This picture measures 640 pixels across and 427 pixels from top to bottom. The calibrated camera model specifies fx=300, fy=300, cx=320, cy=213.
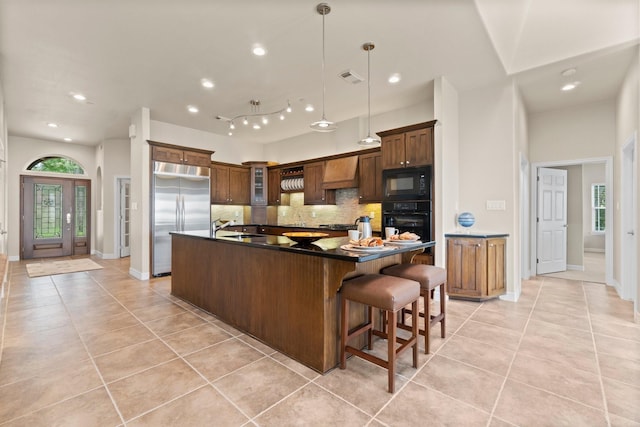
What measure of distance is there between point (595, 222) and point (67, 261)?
14346 mm

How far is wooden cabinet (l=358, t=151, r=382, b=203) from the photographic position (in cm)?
537

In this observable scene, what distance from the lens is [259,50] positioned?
136 inches

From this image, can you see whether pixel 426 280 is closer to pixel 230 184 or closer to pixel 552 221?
pixel 552 221

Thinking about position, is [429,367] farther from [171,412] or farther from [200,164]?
[200,164]

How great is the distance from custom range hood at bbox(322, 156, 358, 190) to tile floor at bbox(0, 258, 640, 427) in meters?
3.06

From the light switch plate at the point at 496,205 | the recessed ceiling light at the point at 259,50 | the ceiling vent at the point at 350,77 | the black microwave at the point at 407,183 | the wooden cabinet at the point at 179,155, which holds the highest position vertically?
the recessed ceiling light at the point at 259,50

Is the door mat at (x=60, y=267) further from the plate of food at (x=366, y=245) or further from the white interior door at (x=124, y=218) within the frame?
the plate of food at (x=366, y=245)

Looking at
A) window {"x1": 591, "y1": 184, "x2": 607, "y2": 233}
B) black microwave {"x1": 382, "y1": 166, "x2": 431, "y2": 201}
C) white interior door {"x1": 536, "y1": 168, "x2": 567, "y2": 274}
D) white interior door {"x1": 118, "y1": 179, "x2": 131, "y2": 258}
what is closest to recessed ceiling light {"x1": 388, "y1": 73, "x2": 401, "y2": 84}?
black microwave {"x1": 382, "y1": 166, "x2": 431, "y2": 201}

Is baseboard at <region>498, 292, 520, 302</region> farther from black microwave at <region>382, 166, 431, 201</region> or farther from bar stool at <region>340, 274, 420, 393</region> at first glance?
bar stool at <region>340, 274, 420, 393</region>

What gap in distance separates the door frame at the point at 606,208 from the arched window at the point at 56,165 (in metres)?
11.2

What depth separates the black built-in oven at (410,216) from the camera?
4.23 metres

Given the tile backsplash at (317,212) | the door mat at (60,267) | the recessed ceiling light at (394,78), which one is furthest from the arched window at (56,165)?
the recessed ceiling light at (394,78)

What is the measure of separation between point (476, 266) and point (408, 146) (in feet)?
6.32

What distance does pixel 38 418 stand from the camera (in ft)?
5.72
